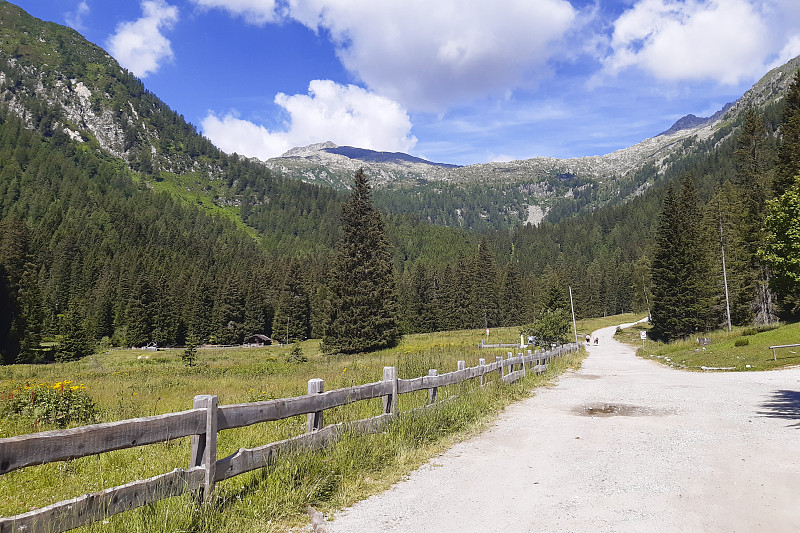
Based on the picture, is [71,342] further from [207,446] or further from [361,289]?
[207,446]

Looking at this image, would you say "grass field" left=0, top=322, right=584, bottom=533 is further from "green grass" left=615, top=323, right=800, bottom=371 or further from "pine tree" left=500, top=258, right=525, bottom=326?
"pine tree" left=500, top=258, right=525, bottom=326

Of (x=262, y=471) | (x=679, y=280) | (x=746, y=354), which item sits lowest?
(x=746, y=354)

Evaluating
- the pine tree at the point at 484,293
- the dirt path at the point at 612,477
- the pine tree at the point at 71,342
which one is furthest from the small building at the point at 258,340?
the dirt path at the point at 612,477

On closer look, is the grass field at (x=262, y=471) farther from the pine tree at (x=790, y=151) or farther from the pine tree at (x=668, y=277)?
the pine tree at (x=790, y=151)

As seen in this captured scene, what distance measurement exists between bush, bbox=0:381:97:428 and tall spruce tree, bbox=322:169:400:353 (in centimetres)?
3224

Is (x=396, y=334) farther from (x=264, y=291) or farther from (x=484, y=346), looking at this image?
(x=264, y=291)

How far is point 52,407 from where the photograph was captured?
952 cm

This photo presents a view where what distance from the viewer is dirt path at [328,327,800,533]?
4891 millimetres

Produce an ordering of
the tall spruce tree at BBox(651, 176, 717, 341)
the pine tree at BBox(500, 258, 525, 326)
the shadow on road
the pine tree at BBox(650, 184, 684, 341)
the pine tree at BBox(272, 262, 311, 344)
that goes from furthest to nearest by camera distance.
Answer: the pine tree at BBox(500, 258, 525, 326)
the pine tree at BBox(272, 262, 311, 344)
the pine tree at BBox(650, 184, 684, 341)
the tall spruce tree at BBox(651, 176, 717, 341)
the shadow on road

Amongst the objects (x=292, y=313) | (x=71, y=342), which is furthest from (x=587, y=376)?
(x=292, y=313)

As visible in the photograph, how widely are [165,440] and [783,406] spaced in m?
13.6

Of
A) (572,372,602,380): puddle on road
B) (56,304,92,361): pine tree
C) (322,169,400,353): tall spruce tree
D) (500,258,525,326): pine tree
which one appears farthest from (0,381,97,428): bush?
(500,258,525,326): pine tree

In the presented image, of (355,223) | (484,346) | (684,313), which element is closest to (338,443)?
(484,346)

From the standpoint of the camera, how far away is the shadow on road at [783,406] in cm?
1008
